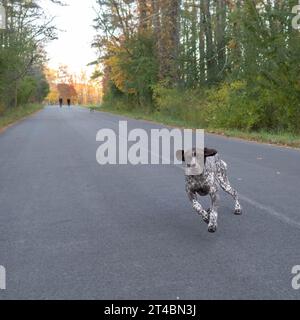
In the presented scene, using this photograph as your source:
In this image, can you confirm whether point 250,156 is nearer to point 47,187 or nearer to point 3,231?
point 47,187

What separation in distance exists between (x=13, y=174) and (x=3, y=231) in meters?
4.90

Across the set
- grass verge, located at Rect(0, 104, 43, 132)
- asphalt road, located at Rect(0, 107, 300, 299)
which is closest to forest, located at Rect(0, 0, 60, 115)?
grass verge, located at Rect(0, 104, 43, 132)

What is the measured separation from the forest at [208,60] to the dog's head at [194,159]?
13775mm

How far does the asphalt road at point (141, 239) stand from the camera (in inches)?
167

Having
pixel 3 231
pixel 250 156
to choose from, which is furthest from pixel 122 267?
pixel 250 156

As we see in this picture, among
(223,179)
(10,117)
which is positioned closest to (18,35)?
(10,117)

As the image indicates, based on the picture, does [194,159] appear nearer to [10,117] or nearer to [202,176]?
[202,176]

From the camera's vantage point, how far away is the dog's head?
216 inches

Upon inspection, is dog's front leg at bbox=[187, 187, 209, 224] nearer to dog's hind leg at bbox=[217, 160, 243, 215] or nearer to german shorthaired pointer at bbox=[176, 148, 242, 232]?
german shorthaired pointer at bbox=[176, 148, 242, 232]

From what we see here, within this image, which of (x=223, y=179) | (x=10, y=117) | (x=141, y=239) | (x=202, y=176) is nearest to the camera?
(x=202, y=176)

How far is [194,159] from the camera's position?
18.0ft

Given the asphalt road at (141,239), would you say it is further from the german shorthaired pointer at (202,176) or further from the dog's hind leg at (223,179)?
the german shorthaired pointer at (202,176)

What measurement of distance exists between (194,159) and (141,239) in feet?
3.59

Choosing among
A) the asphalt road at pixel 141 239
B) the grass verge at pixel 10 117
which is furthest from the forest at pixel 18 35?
the asphalt road at pixel 141 239
